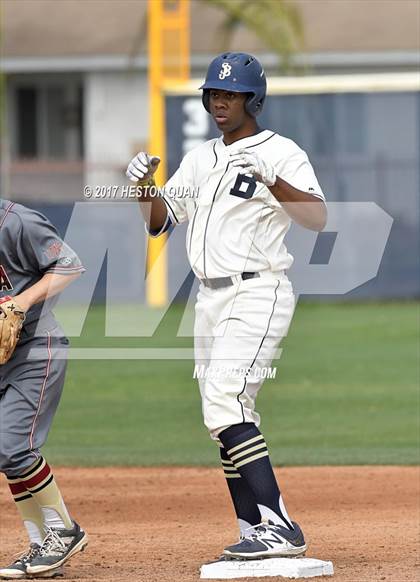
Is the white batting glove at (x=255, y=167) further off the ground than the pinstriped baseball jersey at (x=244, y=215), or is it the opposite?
the white batting glove at (x=255, y=167)

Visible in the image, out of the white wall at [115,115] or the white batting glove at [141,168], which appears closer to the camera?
the white batting glove at [141,168]

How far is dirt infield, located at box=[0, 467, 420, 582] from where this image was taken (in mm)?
6352

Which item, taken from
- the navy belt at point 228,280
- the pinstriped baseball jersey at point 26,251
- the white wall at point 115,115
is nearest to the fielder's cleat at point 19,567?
the pinstriped baseball jersey at point 26,251

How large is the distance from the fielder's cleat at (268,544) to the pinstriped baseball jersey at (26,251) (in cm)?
144

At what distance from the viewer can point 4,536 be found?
744cm

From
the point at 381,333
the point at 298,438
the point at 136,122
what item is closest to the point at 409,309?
the point at 381,333

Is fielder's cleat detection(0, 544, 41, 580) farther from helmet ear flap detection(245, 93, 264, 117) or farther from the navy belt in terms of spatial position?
helmet ear flap detection(245, 93, 264, 117)

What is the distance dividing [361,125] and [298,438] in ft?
43.7

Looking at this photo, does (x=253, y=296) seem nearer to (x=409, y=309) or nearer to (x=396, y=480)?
(x=396, y=480)

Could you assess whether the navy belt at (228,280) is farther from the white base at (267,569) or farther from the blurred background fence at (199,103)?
the blurred background fence at (199,103)

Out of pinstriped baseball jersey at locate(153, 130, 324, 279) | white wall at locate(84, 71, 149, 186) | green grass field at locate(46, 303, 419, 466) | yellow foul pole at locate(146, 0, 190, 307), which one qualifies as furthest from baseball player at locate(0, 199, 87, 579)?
white wall at locate(84, 71, 149, 186)

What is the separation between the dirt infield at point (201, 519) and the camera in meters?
6.35

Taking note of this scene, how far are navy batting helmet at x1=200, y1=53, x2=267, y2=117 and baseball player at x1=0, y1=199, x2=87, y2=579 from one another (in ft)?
3.40

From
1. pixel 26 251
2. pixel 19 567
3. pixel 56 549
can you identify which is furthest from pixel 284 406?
pixel 26 251
